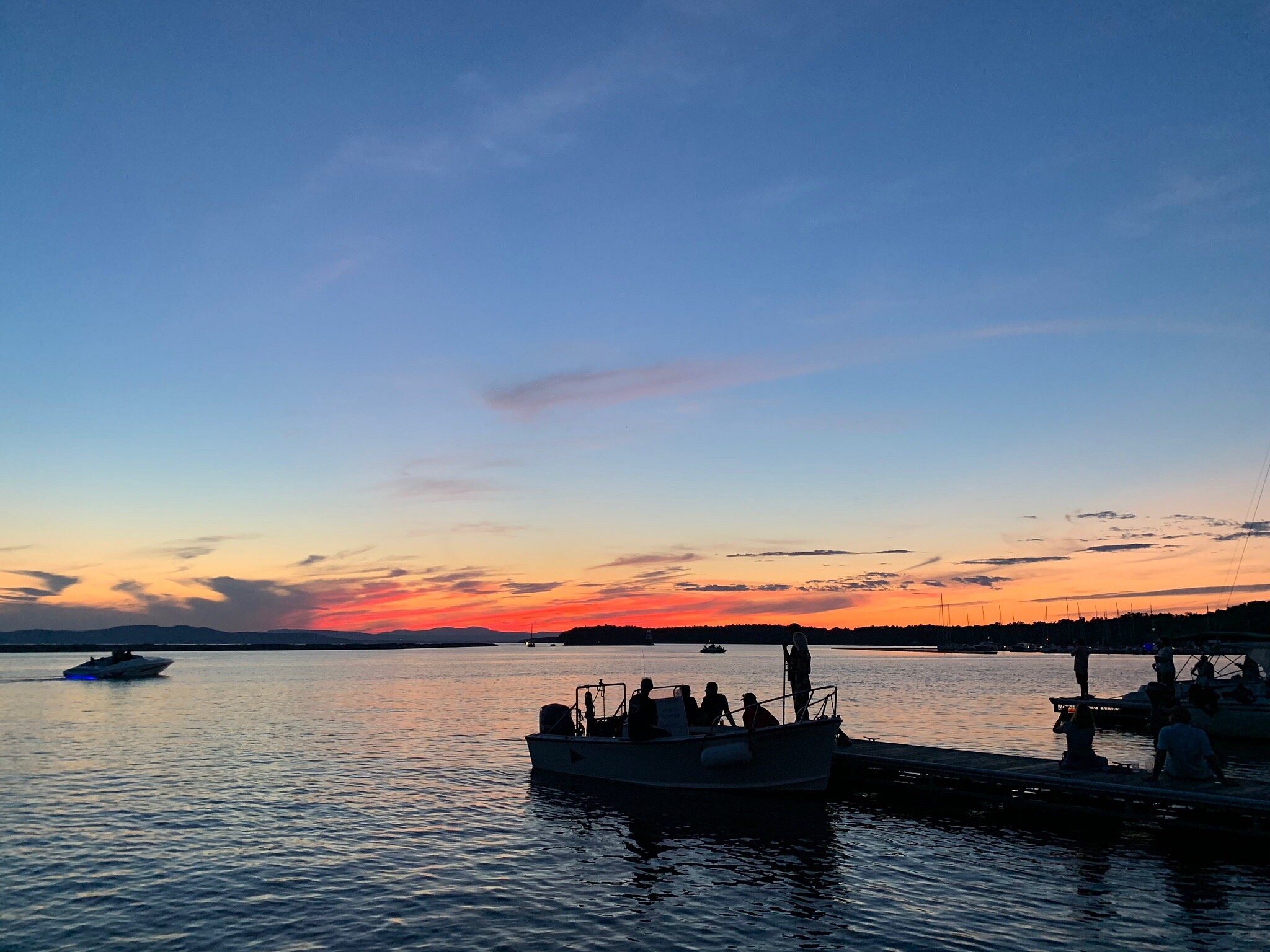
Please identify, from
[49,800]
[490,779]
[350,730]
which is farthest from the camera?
[350,730]

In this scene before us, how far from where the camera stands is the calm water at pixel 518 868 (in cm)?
1254

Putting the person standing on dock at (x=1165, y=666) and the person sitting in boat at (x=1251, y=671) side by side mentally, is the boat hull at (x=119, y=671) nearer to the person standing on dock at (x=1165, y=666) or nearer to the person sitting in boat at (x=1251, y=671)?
the person standing on dock at (x=1165, y=666)

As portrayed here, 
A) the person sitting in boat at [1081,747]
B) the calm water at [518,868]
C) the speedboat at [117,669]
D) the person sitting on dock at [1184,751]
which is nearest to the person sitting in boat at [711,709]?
the calm water at [518,868]

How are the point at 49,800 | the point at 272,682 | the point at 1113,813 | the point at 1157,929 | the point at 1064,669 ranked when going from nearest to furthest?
the point at 1157,929
the point at 1113,813
the point at 49,800
the point at 272,682
the point at 1064,669

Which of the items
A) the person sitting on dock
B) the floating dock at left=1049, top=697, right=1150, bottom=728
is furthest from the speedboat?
the person sitting on dock

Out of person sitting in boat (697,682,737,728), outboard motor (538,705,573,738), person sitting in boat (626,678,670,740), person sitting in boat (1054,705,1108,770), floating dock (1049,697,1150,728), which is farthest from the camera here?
floating dock (1049,697,1150,728)

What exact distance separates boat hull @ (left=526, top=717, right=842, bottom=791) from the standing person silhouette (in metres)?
0.82

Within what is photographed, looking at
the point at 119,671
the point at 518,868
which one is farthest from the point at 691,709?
the point at 119,671

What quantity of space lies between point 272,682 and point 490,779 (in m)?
76.5

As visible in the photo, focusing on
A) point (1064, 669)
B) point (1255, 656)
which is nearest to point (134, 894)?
point (1255, 656)

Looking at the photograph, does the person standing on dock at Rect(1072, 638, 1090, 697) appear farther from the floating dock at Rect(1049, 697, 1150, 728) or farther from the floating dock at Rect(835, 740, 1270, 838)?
the floating dock at Rect(835, 740, 1270, 838)

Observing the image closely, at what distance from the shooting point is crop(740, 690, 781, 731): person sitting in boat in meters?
21.4

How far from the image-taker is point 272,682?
9394 centimetres

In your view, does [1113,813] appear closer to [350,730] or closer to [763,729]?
[763,729]
